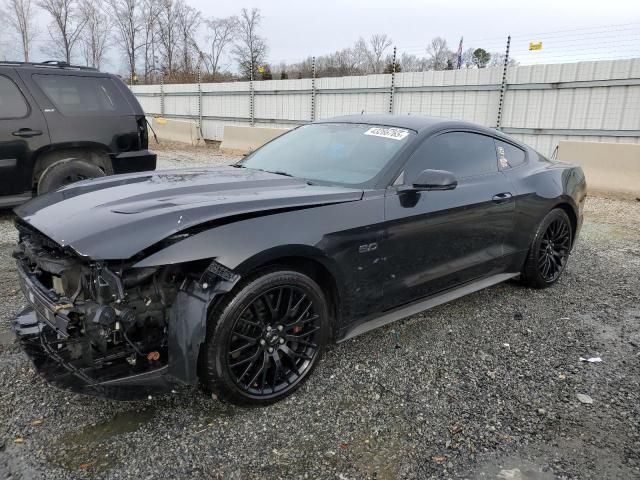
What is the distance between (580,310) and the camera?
423 cm

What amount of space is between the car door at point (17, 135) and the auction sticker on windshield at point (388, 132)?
434 centimetres

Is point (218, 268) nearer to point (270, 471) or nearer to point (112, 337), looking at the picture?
point (112, 337)

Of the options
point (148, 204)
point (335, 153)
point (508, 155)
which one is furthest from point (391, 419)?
point (508, 155)

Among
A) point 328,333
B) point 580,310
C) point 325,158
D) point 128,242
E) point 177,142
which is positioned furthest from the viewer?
point 177,142

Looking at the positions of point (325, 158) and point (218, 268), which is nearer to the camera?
point (218, 268)

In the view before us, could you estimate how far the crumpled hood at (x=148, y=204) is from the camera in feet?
7.49

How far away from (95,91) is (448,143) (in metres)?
4.92

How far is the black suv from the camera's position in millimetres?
5863

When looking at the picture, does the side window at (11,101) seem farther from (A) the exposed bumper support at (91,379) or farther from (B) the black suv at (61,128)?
(A) the exposed bumper support at (91,379)

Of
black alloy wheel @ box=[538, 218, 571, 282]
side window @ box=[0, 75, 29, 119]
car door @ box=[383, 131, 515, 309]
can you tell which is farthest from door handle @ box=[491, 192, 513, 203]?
side window @ box=[0, 75, 29, 119]

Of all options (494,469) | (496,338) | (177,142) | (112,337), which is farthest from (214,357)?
(177,142)

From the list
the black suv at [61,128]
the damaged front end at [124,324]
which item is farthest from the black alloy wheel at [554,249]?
the black suv at [61,128]

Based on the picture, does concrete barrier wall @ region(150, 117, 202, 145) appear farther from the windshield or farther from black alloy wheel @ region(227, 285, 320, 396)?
black alloy wheel @ region(227, 285, 320, 396)

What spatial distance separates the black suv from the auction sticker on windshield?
4079 mm
